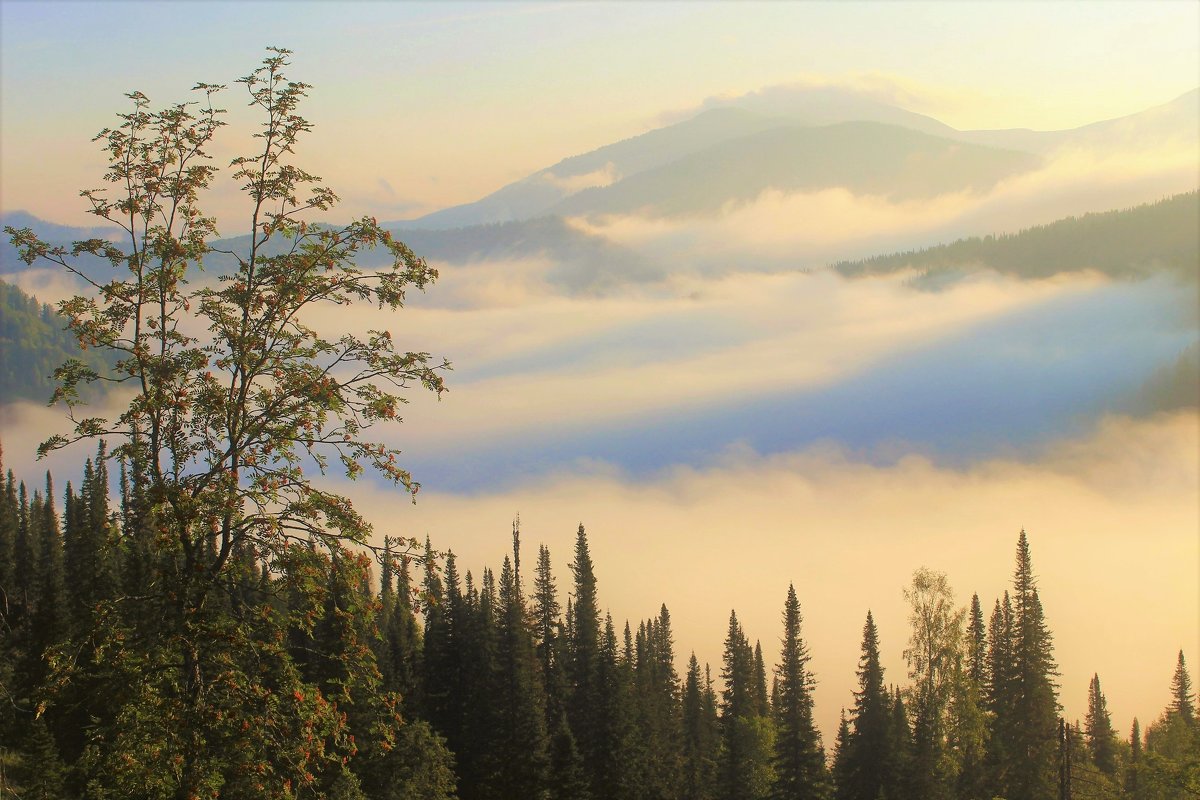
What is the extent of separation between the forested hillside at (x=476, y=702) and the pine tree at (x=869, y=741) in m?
0.17

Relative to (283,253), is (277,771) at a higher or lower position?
lower

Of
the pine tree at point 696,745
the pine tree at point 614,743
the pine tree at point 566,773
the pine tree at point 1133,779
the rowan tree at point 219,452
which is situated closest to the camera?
the rowan tree at point 219,452

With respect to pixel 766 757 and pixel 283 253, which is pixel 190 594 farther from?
pixel 766 757

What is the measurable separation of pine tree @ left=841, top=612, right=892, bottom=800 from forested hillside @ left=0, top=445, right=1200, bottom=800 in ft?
0.57

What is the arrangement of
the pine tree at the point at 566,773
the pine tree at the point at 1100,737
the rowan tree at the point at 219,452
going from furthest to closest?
the pine tree at the point at 1100,737 → the pine tree at the point at 566,773 → the rowan tree at the point at 219,452

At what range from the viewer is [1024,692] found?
98.3 metres

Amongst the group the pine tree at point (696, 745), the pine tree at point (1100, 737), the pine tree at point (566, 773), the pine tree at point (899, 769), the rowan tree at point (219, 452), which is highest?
the rowan tree at point (219, 452)

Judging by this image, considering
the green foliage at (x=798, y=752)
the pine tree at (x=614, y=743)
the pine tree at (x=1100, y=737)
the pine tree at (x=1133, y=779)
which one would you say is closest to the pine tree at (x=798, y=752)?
the green foliage at (x=798, y=752)

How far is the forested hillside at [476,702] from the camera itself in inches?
736

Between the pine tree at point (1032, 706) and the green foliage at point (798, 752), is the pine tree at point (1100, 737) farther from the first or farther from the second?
the green foliage at point (798, 752)

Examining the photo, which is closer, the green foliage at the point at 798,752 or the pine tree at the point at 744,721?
the green foliage at the point at 798,752

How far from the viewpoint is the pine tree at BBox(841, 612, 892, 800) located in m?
88.8

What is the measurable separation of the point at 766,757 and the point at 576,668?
22.5 metres

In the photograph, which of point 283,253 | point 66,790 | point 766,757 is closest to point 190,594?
point 283,253
